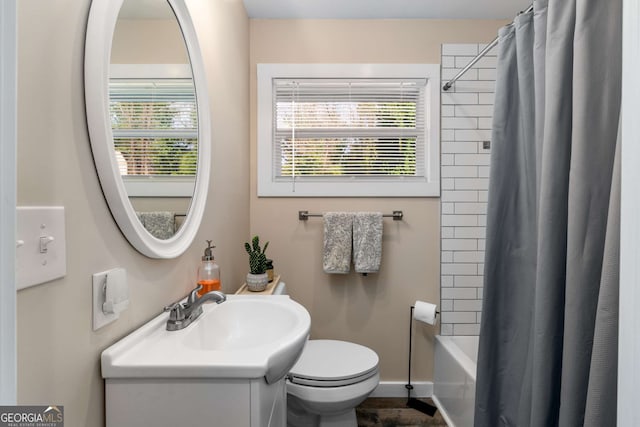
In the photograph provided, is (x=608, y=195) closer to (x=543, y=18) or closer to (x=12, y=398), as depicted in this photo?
(x=543, y=18)

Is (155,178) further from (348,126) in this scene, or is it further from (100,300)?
(348,126)

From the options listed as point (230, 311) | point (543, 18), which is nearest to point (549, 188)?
point (543, 18)

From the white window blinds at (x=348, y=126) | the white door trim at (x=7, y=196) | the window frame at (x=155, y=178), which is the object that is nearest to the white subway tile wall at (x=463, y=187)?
the white window blinds at (x=348, y=126)

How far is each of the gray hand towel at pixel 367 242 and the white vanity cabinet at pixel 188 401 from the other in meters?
1.28

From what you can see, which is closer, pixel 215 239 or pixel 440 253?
pixel 215 239

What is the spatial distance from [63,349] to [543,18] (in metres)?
1.49

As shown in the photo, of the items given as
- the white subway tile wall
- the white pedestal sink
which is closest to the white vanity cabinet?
the white pedestal sink

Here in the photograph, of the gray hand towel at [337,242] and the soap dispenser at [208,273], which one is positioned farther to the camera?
the gray hand towel at [337,242]

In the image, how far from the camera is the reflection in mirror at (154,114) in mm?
769

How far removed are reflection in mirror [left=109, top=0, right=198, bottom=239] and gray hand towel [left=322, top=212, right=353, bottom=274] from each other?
973mm

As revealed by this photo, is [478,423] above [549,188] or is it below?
below

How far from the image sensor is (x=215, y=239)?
1.40 meters

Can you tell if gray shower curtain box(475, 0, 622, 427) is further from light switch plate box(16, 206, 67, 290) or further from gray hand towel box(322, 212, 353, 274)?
light switch plate box(16, 206, 67, 290)

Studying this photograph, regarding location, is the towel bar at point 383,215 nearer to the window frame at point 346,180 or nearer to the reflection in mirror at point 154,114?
the window frame at point 346,180
